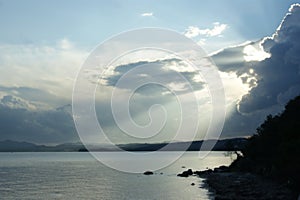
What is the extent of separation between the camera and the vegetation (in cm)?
5377

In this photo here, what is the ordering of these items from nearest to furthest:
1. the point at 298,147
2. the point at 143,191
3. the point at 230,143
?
1. the point at 298,147
2. the point at 143,191
3. the point at 230,143

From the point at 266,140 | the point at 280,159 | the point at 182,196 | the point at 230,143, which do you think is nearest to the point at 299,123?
the point at 280,159

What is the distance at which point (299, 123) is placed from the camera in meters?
60.6

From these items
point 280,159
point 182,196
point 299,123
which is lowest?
point 182,196

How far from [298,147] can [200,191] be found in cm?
4028

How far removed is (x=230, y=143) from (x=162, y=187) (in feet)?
201

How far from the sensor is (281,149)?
56594mm

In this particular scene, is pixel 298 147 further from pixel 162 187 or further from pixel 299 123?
pixel 162 187

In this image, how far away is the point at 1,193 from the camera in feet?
289

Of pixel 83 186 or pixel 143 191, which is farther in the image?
pixel 83 186

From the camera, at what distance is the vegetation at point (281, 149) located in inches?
2117

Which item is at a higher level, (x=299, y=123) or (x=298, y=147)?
(x=299, y=123)

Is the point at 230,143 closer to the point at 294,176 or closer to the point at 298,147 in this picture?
the point at 294,176

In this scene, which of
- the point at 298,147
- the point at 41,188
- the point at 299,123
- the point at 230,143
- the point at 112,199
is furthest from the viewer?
the point at 230,143
